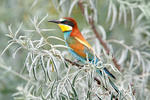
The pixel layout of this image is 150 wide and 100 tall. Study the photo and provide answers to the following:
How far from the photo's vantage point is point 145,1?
3863 mm

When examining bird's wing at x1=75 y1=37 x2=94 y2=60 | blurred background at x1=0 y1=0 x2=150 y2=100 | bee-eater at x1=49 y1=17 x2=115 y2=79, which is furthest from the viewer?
blurred background at x1=0 y1=0 x2=150 y2=100

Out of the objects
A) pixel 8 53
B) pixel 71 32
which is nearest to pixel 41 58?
pixel 71 32

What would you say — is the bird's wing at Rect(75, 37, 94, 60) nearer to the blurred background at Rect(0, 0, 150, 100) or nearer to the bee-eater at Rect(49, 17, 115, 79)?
the bee-eater at Rect(49, 17, 115, 79)

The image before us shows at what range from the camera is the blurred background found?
3.41 m

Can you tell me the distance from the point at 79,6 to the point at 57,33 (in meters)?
0.73

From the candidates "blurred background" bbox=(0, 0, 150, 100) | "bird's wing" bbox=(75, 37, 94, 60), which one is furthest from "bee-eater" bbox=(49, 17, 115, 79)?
"blurred background" bbox=(0, 0, 150, 100)

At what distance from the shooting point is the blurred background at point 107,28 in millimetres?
3412

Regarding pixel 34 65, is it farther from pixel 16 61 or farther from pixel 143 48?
pixel 16 61

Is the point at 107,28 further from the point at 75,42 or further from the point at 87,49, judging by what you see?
the point at 87,49

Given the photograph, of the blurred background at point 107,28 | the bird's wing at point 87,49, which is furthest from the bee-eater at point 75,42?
the blurred background at point 107,28

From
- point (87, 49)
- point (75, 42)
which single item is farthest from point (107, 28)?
point (87, 49)

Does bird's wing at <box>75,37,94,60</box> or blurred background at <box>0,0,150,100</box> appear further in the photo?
blurred background at <box>0,0,150,100</box>

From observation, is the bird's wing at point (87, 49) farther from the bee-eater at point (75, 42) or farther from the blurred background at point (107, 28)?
the blurred background at point (107, 28)

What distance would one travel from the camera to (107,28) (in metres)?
4.38
